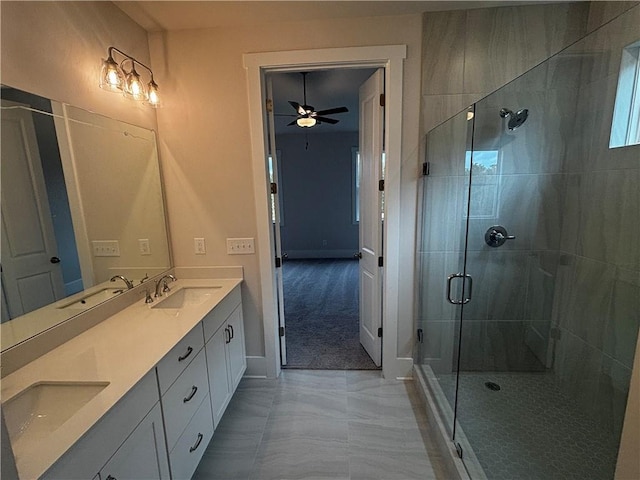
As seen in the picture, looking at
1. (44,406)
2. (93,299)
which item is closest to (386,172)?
(93,299)

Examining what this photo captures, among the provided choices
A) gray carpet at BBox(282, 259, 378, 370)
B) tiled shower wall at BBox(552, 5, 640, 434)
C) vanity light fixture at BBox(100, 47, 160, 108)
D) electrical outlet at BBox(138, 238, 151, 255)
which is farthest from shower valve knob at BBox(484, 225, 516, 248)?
vanity light fixture at BBox(100, 47, 160, 108)

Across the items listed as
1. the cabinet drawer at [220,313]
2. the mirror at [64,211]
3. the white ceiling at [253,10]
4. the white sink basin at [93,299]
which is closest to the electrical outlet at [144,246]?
the mirror at [64,211]

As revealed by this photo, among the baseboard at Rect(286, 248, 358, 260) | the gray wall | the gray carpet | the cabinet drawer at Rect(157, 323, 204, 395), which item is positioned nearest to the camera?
the cabinet drawer at Rect(157, 323, 204, 395)

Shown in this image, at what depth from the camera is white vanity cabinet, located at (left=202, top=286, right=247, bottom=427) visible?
176 centimetres

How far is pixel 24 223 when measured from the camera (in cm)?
121

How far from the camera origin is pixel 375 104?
2283 millimetres

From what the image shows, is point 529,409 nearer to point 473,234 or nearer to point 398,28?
point 473,234

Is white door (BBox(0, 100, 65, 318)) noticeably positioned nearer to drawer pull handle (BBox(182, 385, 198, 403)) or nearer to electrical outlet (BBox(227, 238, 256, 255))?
drawer pull handle (BBox(182, 385, 198, 403))

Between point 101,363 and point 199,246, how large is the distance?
124 cm

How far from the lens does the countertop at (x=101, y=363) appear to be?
803 mm

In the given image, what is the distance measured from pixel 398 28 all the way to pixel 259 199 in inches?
61.1

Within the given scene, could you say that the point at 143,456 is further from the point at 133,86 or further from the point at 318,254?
the point at 318,254

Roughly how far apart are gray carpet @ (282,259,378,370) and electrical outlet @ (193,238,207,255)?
1265mm

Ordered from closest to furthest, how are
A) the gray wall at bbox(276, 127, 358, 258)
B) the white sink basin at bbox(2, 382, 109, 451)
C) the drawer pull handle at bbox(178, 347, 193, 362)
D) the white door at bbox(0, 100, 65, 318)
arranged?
the white sink basin at bbox(2, 382, 109, 451) → the white door at bbox(0, 100, 65, 318) → the drawer pull handle at bbox(178, 347, 193, 362) → the gray wall at bbox(276, 127, 358, 258)
